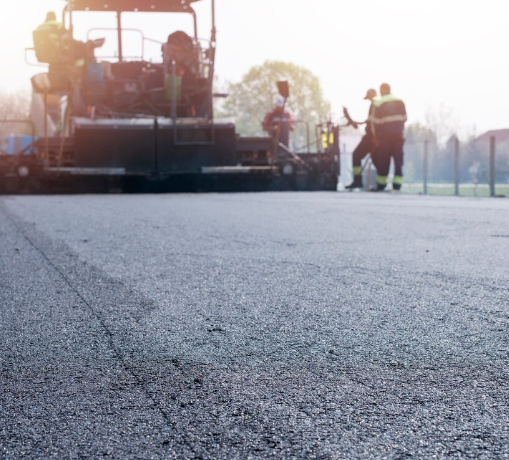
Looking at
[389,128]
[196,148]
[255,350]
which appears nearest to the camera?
[255,350]

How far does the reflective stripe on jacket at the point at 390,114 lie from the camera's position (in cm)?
1608

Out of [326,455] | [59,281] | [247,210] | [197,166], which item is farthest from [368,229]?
[197,166]

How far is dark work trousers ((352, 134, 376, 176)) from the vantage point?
693 inches

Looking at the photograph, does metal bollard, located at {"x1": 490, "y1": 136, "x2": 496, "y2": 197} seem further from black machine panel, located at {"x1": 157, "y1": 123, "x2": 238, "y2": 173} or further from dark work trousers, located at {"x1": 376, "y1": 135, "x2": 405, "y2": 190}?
black machine panel, located at {"x1": 157, "y1": 123, "x2": 238, "y2": 173}

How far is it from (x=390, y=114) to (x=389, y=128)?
275 millimetres

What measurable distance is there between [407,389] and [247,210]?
749cm

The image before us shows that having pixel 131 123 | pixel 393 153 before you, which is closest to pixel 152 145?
pixel 131 123

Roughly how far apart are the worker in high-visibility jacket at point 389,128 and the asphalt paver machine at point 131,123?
2.50m

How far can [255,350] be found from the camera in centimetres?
262

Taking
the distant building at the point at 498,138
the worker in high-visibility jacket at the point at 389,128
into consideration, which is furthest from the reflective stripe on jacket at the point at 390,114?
the distant building at the point at 498,138

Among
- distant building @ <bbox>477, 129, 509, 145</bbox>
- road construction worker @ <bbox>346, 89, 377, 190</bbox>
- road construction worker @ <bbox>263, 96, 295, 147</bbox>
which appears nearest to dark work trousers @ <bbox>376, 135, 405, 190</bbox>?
road construction worker @ <bbox>346, 89, 377, 190</bbox>

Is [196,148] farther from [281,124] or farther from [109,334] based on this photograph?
[109,334]

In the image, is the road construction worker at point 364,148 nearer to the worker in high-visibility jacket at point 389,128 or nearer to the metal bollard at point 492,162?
the worker in high-visibility jacket at point 389,128

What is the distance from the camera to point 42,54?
14.6 m
